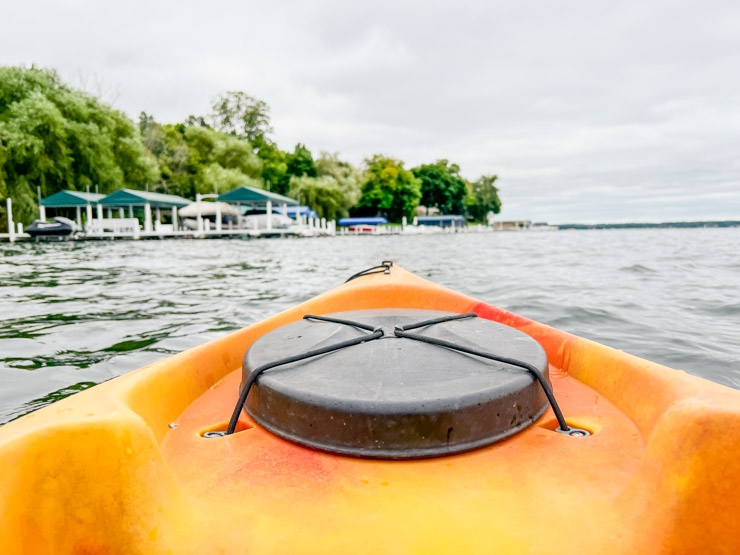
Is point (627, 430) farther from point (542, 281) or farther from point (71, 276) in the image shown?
point (71, 276)

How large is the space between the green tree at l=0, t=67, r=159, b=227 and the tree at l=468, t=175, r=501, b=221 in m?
69.2

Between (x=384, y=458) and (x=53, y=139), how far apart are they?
27.5 meters

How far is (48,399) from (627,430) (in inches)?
109

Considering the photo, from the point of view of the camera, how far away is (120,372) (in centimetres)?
300

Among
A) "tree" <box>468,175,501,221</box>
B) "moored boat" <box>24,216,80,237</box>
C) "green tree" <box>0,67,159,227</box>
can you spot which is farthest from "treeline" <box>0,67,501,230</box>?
"tree" <box>468,175,501,221</box>

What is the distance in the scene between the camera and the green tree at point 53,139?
21.5 metres

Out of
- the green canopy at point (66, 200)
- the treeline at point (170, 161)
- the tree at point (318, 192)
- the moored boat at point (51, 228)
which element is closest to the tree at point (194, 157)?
the treeline at point (170, 161)

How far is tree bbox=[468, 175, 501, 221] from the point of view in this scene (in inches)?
3472

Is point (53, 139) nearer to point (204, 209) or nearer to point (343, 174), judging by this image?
point (204, 209)

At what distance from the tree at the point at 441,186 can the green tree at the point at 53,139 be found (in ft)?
152

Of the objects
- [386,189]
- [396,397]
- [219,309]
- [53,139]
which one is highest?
[386,189]

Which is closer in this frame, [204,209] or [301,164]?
[204,209]

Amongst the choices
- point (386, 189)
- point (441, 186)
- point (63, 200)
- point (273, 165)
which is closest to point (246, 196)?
point (63, 200)

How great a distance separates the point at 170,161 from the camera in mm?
38156
